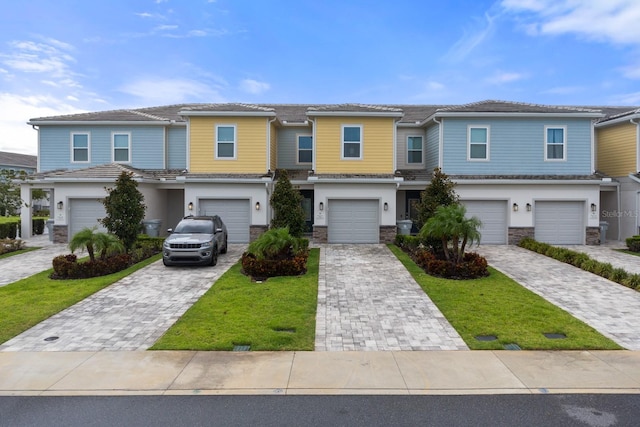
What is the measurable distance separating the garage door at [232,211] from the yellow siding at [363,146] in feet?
13.0

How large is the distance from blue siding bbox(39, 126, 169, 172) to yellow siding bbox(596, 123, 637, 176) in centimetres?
2306

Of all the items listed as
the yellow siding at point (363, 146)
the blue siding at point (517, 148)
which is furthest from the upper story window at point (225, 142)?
the blue siding at point (517, 148)

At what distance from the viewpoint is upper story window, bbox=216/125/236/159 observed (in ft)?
66.2

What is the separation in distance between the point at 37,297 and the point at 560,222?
20948 millimetres

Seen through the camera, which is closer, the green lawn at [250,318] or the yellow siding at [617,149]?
the green lawn at [250,318]

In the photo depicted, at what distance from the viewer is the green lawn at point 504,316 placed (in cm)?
796

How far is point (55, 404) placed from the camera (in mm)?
5719

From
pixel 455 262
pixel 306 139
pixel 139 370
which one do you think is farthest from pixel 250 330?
pixel 306 139

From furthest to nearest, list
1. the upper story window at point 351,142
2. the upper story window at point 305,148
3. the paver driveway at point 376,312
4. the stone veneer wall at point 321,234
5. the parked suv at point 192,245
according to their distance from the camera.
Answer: the upper story window at point 305,148 < the upper story window at point 351,142 < the stone veneer wall at point 321,234 < the parked suv at point 192,245 < the paver driveway at point 376,312

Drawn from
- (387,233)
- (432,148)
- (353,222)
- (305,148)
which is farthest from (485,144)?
(305,148)

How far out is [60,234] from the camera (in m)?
20.2

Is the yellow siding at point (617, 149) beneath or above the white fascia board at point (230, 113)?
beneath

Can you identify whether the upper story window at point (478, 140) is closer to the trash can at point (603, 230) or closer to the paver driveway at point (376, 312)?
the trash can at point (603, 230)

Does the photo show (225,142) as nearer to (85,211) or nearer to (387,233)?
(85,211)
